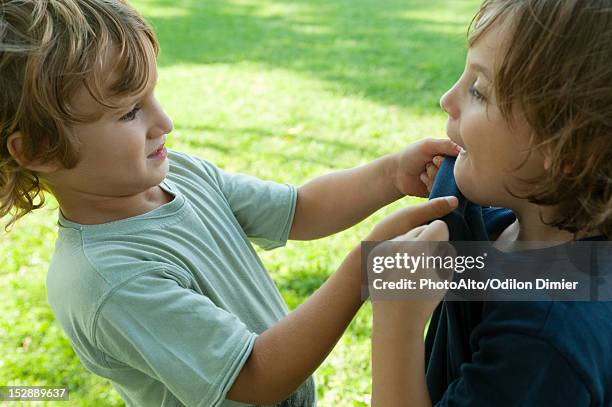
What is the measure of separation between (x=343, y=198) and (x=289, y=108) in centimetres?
464

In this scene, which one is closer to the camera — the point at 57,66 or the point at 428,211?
the point at 428,211

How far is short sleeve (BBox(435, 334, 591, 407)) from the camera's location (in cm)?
144

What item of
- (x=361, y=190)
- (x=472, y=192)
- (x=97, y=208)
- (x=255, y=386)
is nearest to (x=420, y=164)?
(x=361, y=190)

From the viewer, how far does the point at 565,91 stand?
4.93ft

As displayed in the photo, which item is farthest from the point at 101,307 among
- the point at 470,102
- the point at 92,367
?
the point at 470,102

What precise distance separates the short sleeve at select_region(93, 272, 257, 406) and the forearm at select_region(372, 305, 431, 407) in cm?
33

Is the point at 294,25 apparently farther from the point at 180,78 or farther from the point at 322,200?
the point at 322,200

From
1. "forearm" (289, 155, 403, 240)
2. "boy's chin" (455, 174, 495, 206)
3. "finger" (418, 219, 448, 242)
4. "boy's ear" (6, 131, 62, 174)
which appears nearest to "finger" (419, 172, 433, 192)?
"forearm" (289, 155, 403, 240)

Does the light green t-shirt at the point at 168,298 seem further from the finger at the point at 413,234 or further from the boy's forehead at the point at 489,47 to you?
the boy's forehead at the point at 489,47

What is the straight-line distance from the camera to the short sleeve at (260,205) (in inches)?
90.4

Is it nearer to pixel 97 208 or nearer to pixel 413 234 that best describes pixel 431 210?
pixel 413 234

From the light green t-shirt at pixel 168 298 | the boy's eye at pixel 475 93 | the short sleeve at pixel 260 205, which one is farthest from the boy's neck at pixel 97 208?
the boy's eye at pixel 475 93

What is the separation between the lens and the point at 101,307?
177 centimetres

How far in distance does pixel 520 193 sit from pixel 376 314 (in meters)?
0.40
